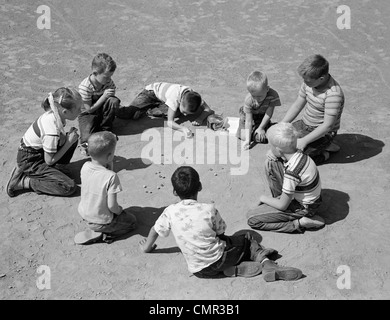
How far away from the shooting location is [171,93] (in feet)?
26.4

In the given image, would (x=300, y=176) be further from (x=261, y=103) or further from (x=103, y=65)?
(x=103, y=65)

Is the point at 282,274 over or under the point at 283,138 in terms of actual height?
under

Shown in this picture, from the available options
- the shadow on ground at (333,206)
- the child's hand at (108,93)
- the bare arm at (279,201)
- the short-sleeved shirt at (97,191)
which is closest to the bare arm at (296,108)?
the shadow on ground at (333,206)

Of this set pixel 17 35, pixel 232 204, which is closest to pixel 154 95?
pixel 232 204

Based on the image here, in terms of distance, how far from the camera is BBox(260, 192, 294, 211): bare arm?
5.78 m

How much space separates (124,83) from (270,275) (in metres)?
5.07

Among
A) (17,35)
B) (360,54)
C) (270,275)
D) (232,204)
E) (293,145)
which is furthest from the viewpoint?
(17,35)

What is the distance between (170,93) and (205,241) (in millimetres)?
3453

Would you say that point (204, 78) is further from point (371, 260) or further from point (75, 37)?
point (371, 260)

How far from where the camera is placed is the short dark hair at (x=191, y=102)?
7777 millimetres

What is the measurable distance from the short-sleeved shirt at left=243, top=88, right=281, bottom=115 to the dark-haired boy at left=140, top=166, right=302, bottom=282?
244 centimetres

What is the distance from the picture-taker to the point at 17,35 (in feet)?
34.9

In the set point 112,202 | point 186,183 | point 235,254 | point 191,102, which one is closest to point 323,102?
point 191,102

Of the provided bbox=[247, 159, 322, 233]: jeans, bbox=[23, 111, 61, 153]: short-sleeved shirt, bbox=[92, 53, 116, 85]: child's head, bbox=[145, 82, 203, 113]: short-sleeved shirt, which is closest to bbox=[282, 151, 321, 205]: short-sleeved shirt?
bbox=[247, 159, 322, 233]: jeans
